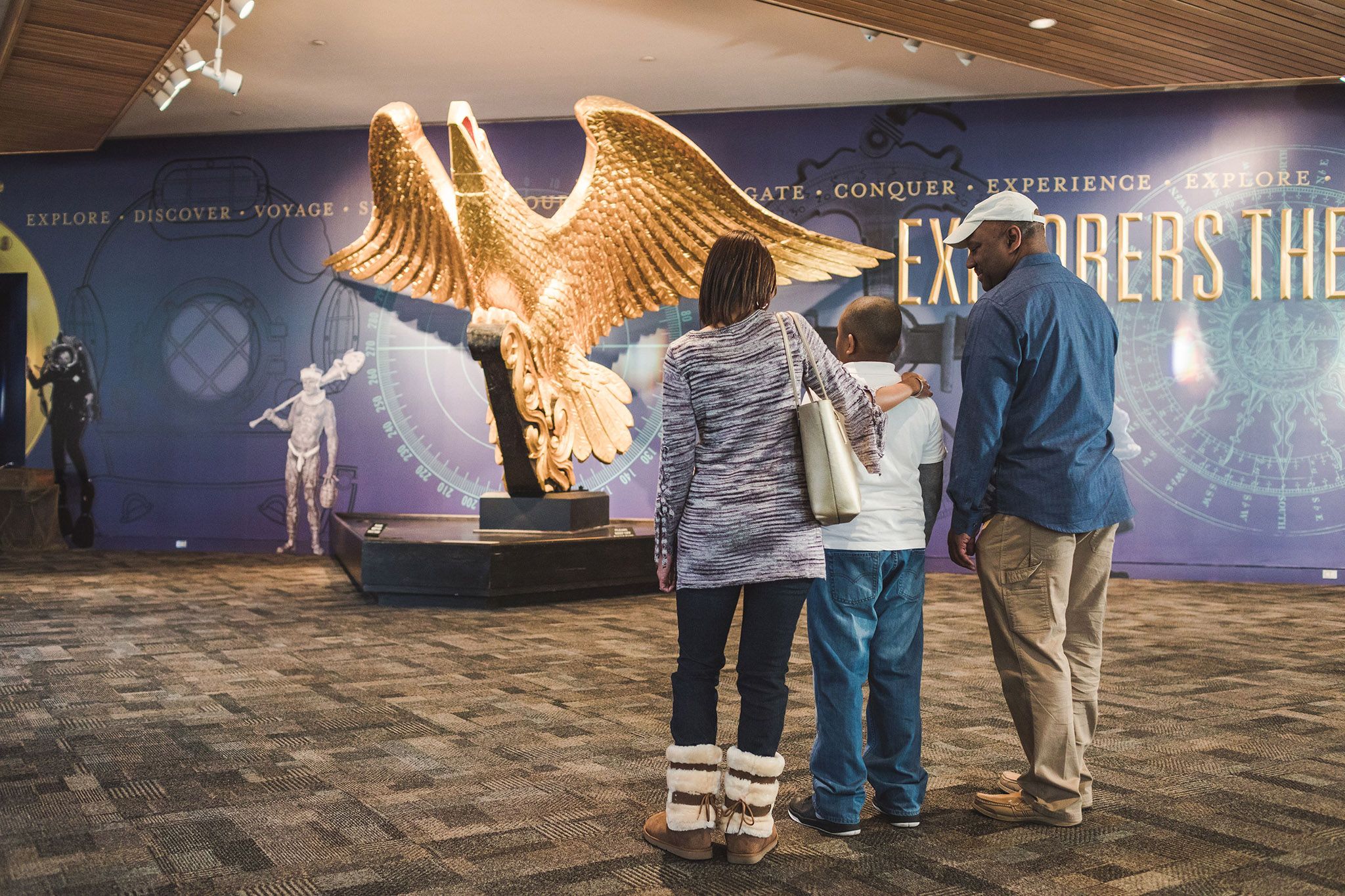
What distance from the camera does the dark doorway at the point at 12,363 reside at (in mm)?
9664

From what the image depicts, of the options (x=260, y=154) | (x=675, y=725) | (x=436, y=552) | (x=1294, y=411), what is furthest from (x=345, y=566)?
(x=1294, y=411)

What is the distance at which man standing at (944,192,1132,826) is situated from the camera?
2514mm

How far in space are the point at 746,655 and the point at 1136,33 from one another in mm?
5885

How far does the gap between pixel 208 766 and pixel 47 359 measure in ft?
25.7

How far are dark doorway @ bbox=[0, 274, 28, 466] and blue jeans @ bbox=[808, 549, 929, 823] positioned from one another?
29.9ft

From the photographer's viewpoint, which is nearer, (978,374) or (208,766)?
(978,374)

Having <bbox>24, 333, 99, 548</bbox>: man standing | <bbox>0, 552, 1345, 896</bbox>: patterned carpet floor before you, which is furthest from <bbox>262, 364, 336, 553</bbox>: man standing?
<bbox>0, 552, 1345, 896</bbox>: patterned carpet floor

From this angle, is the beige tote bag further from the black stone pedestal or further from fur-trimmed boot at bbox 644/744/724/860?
the black stone pedestal

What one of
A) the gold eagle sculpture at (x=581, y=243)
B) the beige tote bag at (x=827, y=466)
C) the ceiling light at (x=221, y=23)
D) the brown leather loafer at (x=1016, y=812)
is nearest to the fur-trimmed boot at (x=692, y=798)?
the beige tote bag at (x=827, y=466)

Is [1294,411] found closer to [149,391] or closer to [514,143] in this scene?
[514,143]

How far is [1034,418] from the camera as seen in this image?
254 cm

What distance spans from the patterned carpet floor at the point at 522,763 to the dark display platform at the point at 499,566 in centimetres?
45

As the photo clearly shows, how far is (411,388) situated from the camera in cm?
909

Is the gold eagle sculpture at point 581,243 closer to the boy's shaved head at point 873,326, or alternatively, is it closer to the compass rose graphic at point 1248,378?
the compass rose graphic at point 1248,378
